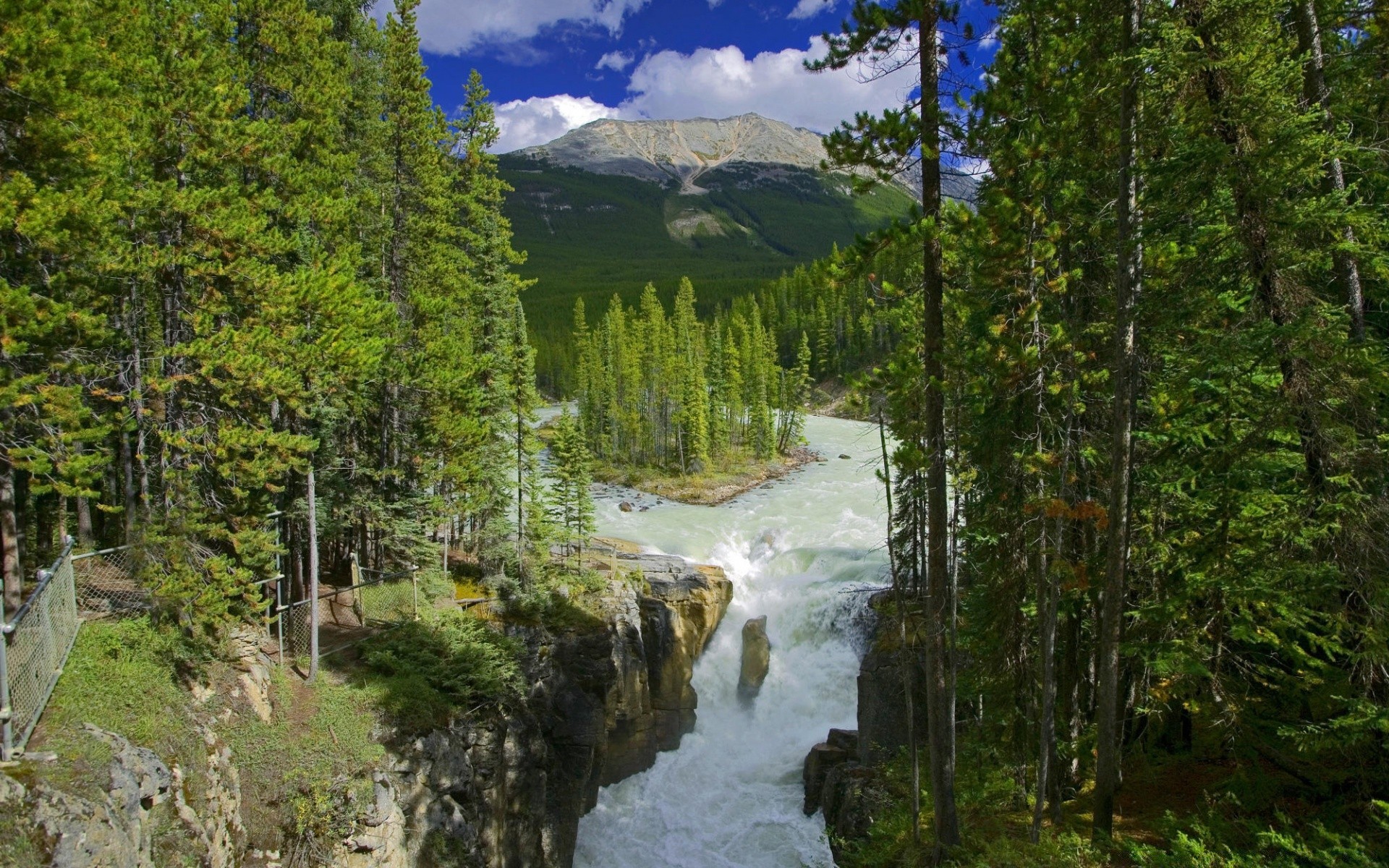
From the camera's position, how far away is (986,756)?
15656 millimetres

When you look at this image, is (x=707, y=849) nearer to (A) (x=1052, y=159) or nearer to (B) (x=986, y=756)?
(B) (x=986, y=756)

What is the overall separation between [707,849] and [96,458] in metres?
19.1

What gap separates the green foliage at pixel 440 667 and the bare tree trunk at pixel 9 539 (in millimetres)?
7035

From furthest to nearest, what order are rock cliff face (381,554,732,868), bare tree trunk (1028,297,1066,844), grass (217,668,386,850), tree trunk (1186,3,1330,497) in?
rock cliff face (381,554,732,868) → grass (217,668,386,850) → bare tree trunk (1028,297,1066,844) → tree trunk (1186,3,1330,497)

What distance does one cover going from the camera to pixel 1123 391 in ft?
29.0

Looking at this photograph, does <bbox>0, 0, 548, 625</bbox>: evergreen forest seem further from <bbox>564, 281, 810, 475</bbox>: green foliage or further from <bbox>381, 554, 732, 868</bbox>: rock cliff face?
<bbox>564, 281, 810, 475</bbox>: green foliage

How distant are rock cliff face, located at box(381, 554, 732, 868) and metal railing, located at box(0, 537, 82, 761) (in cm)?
639

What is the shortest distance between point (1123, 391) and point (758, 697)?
2345 centimetres

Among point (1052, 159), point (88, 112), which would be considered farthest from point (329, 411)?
point (1052, 159)

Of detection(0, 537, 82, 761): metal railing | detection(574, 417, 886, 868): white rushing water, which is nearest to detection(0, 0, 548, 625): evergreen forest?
detection(0, 537, 82, 761): metal railing

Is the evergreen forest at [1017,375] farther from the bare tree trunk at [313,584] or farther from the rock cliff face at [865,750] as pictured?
the rock cliff face at [865,750]

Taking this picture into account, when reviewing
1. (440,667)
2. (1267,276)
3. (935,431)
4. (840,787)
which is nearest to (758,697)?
(840,787)

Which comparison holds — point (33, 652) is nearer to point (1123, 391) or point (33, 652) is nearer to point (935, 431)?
point (935, 431)

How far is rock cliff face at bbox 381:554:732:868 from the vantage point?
50.5 feet
